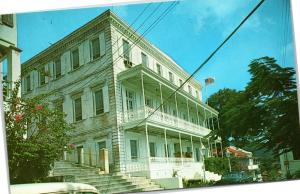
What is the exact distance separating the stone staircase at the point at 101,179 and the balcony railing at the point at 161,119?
210 cm

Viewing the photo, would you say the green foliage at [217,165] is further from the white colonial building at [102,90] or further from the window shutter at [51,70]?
the window shutter at [51,70]

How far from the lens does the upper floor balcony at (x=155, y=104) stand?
12.9 metres

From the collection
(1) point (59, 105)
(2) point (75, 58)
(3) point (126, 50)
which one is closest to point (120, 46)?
(3) point (126, 50)

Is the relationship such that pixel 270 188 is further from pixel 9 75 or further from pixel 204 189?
pixel 9 75

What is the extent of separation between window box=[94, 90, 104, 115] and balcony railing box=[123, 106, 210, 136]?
89 cm

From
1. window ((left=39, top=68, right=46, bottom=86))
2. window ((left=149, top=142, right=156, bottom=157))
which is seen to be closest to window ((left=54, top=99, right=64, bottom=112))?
window ((left=39, top=68, right=46, bottom=86))

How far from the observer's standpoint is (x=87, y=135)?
1192 centimetres

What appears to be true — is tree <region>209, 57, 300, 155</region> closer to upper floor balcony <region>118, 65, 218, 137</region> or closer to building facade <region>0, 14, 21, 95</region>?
upper floor balcony <region>118, 65, 218, 137</region>

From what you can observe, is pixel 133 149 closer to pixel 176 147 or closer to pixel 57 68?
pixel 57 68

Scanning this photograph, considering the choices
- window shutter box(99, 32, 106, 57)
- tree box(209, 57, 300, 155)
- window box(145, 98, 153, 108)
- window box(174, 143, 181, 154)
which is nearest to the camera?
tree box(209, 57, 300, 155)

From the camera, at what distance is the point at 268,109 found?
981 centimetres

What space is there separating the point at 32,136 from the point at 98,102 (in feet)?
9.06

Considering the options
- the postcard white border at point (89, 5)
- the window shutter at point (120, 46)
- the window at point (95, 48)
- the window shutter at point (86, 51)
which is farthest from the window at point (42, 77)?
the postcard white border at point (89, 5)

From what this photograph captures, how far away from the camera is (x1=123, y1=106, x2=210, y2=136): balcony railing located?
1292cm
